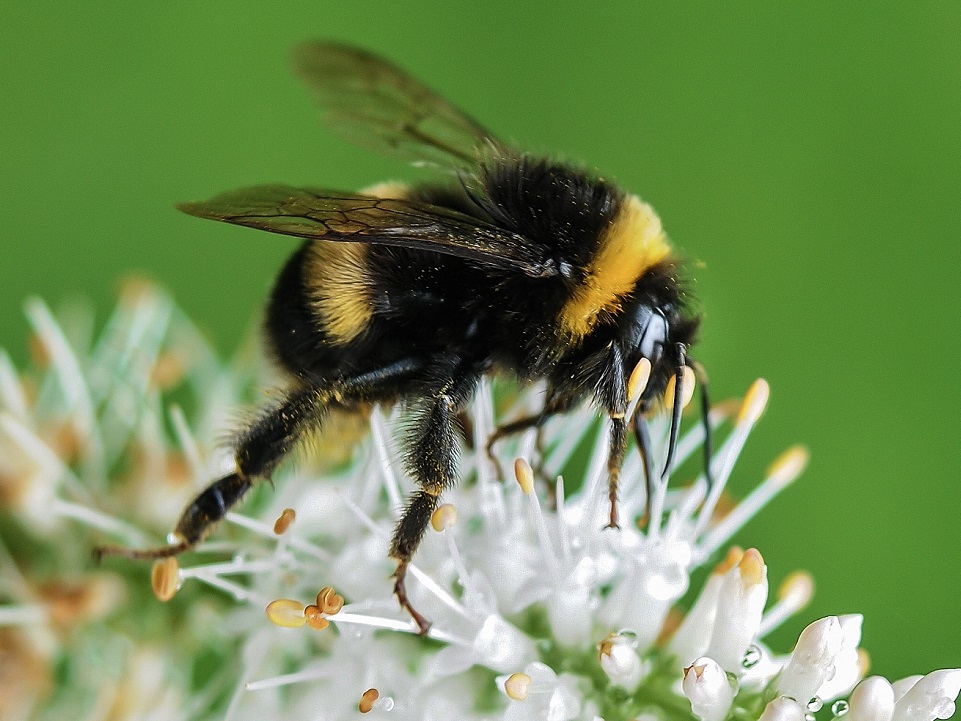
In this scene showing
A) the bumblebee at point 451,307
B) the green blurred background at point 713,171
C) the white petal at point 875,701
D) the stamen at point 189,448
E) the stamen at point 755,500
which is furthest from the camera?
the green blurred background at point 713,171

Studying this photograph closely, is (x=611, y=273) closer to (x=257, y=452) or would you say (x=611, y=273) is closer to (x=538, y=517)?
(x=538, y=517)

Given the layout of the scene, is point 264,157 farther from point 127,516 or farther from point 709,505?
point 709,505

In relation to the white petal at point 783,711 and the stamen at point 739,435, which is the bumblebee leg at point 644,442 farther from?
the white petal at point 783,711

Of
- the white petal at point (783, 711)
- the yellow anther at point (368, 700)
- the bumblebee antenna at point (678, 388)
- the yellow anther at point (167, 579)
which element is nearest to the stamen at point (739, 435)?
the bumblebee antenna at point (678, 388)

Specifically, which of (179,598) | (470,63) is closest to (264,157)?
(470,63)

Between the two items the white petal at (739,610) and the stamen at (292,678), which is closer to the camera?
the white petal at (739,610)

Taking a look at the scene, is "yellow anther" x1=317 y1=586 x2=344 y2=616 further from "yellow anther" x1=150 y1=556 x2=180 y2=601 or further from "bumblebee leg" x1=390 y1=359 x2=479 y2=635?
"yellow anther" x1=150 y1=556 x2=180 y2=601
